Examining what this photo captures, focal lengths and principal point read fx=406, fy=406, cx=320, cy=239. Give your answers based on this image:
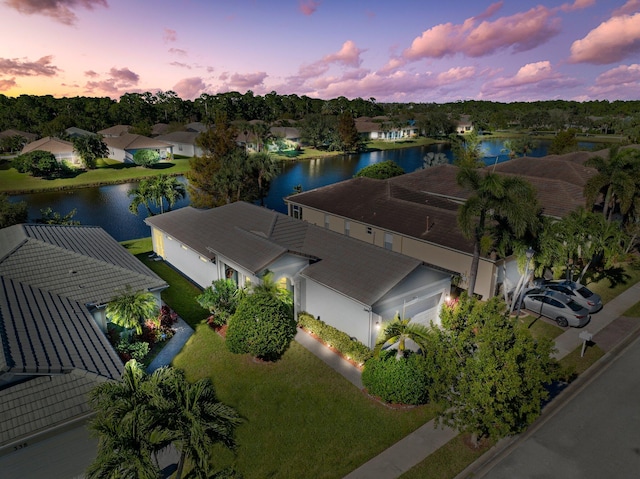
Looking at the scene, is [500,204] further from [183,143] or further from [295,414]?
[183,143]

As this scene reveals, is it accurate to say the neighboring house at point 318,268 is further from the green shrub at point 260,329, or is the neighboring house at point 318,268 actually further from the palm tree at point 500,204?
the palm tree at point 500,204

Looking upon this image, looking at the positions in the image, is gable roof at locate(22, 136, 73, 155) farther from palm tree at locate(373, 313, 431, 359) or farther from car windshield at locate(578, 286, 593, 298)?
car windshield at locate(578, 286, 593, 298)

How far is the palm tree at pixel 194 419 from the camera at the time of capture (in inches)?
336

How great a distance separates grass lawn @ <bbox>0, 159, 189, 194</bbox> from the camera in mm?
65125

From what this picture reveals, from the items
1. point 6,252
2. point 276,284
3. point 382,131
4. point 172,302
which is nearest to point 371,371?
point 276,284

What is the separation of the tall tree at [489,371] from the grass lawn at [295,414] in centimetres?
312

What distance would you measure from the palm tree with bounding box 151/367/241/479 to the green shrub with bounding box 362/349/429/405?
8.83 m

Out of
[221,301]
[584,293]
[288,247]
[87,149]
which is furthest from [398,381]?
[87,149]

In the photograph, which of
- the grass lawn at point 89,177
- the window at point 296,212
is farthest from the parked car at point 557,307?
the grass lawn at point 89,177

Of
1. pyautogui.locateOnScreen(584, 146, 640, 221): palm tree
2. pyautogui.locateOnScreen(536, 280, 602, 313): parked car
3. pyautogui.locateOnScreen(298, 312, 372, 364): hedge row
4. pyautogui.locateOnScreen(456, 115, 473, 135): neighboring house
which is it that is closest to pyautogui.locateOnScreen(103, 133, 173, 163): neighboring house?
pyautogui.locateOnScreen(298, 312, 372, 364): hedge row

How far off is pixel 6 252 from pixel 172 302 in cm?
908

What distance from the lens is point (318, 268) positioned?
2308 centimetres

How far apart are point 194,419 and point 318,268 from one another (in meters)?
14.8

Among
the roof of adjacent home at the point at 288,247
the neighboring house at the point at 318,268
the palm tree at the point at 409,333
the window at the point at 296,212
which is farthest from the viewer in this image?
the window at the point at 296,212
